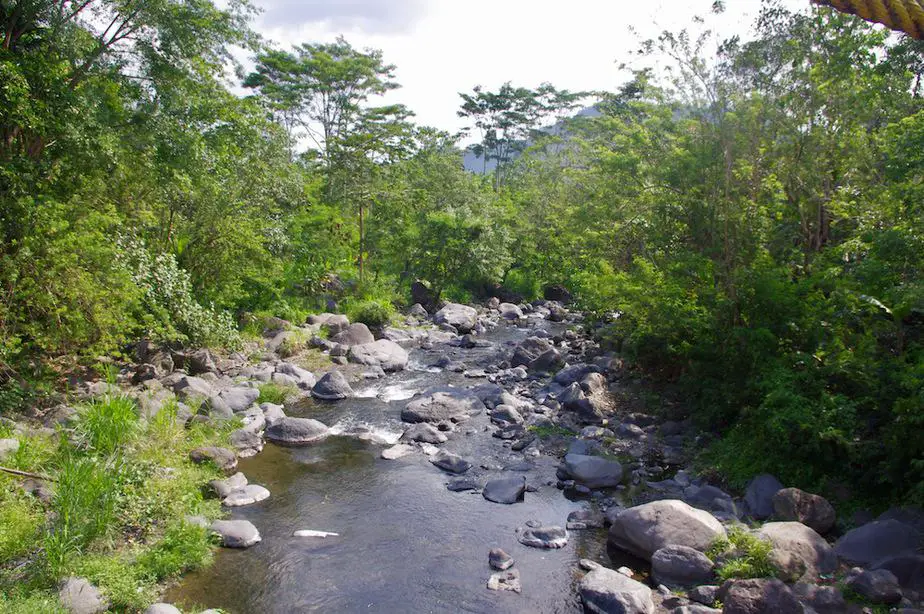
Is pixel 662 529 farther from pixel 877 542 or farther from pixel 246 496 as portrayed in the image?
pixel 246 496

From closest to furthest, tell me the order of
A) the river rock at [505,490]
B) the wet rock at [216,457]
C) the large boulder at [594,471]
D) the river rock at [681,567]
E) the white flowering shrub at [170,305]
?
the river rock at [681,567]
the river rock at [505,490]
the wet rock at [216,457]
the large boulder at [594,471]
the white flowering shrub at [170,305]

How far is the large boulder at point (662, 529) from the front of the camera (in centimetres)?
705

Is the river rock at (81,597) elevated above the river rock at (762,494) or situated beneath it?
situated beneath

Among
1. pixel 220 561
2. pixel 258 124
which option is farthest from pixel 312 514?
pixel 258 124

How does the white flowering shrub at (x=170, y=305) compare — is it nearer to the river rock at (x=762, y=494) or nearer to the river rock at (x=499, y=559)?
the river rock at (x=499, y=559)

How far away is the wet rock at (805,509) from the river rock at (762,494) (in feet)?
0.91

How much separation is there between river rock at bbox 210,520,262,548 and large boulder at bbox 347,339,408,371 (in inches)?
339

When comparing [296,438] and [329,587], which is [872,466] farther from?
[296,438]

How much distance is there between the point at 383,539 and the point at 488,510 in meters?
1.62

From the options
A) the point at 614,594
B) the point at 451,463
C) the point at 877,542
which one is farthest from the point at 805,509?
the point at 451,463

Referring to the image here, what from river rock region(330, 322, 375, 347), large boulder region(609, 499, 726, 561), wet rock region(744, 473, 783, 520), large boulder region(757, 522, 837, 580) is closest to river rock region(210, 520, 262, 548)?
large boulder region(609, 499, 726, 561)

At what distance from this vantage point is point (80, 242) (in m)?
9.30

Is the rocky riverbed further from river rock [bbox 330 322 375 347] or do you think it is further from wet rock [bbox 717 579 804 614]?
river rock [bbox 330 322 375 347]

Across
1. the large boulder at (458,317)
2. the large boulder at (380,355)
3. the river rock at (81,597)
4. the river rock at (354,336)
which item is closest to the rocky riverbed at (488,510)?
the river rock at (81,597)
